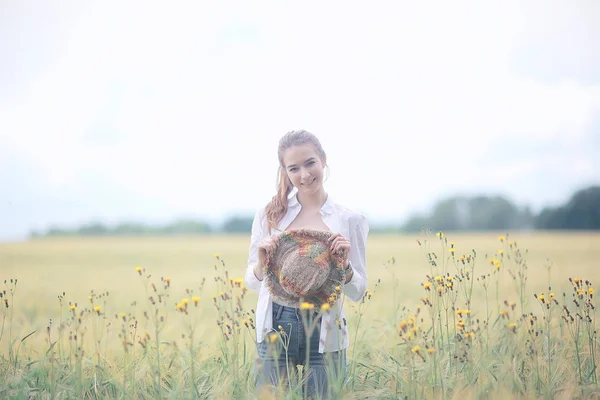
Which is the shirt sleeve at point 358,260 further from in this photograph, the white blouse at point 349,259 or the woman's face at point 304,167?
the woman's face at point 304,167

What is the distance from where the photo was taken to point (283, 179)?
11.2ft

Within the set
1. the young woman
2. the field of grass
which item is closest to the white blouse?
the young woman

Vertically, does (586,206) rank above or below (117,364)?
above

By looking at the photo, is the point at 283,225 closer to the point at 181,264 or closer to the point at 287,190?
the point at 287,190

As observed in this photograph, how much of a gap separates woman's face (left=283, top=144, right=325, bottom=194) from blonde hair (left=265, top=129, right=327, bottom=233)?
4 cm

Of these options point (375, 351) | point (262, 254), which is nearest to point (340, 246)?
point (262, 254)

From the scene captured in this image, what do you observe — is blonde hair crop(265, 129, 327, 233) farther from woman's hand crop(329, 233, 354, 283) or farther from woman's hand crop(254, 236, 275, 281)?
woman's hand crop(329, 233, 354, 283)

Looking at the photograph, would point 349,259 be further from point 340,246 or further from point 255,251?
point 255,251

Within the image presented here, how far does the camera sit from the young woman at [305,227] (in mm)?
3090

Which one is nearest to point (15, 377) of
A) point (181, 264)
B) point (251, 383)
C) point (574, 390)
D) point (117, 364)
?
point (117, 364)

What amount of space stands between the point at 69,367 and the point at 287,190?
6.63 ft

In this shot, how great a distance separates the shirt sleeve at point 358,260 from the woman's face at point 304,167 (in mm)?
347

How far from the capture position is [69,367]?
3867mm

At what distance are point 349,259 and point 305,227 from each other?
0.33 m
